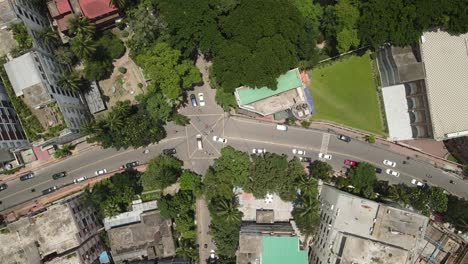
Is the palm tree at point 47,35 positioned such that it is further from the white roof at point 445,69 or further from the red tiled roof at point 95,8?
the white roof at point 445,69

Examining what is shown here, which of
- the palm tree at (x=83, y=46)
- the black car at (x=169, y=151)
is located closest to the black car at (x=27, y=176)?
the palm tree at (x=83, y=46)

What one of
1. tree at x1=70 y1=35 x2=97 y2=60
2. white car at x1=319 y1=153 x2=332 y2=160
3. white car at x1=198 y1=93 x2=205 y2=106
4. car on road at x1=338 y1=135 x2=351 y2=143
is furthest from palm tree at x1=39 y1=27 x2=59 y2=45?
car on road at x1=338 y1=135 x2=351 y2=143

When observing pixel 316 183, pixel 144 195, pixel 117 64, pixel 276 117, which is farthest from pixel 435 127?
pixel 117 64

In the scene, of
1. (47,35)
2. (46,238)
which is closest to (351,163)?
(46,238)

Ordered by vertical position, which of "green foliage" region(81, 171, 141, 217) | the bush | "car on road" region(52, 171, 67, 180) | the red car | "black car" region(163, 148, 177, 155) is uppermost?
the bush

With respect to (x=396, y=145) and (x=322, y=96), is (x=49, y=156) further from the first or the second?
(x=396, y=145)

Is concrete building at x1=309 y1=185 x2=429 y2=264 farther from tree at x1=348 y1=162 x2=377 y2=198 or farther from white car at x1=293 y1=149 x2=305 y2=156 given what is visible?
white car at x1=293 y1=149 x2=305 y2=156

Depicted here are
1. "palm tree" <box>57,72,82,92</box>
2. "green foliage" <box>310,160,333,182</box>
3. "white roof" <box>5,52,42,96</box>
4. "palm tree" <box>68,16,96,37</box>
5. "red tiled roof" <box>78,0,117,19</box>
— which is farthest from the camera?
"green foliage" <box>310,160,333,182</box>

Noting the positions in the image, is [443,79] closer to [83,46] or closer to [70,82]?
[83,46]
